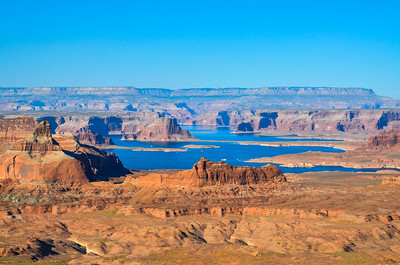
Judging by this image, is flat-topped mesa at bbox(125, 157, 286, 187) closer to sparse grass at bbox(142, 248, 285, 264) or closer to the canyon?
the canyon

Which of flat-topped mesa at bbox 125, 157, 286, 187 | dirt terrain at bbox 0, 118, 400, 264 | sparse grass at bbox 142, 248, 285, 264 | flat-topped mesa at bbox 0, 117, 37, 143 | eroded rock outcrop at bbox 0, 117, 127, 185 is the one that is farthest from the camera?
flat-topped mesa at bbox 0, 117, 37, 143

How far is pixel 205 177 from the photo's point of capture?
124m

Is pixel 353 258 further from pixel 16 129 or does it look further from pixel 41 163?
pixel 16 129

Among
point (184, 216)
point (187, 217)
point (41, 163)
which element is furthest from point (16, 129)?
point (187, 217)

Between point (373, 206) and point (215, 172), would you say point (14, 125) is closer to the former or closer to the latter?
point (215, 172)

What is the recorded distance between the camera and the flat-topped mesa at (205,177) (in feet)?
404

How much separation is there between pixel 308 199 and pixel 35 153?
5302 centimetres

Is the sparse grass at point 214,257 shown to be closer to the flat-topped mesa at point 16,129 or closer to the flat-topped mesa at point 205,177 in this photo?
the flat-topped mesa at point 205,177

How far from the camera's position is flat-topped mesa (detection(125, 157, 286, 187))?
404ft

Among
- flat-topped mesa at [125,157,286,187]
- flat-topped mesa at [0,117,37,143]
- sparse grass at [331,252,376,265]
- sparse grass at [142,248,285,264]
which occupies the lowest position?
sparse grass at [142,248,285,264]

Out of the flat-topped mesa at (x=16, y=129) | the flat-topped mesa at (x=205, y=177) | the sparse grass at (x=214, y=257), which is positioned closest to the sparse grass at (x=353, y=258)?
the sparse grass at (x=214, y=257)

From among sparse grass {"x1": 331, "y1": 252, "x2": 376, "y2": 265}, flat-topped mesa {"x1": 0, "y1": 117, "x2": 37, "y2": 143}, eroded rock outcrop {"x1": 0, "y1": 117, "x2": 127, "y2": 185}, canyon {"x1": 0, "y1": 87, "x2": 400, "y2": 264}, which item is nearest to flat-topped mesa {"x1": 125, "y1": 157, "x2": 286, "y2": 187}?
canyon {"x1": 0, "y1": 87, "x2": 400, "y2": 264}

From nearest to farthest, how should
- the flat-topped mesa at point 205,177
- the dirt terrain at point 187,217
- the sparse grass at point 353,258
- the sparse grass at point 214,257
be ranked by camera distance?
the sparse grass at point 353,258 → the sparse grass at point 214,257 → the dirt terrain at point 187,217 → the flat-topped mesa at point 205,177

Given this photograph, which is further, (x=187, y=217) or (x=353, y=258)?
(x=187, y=217)
